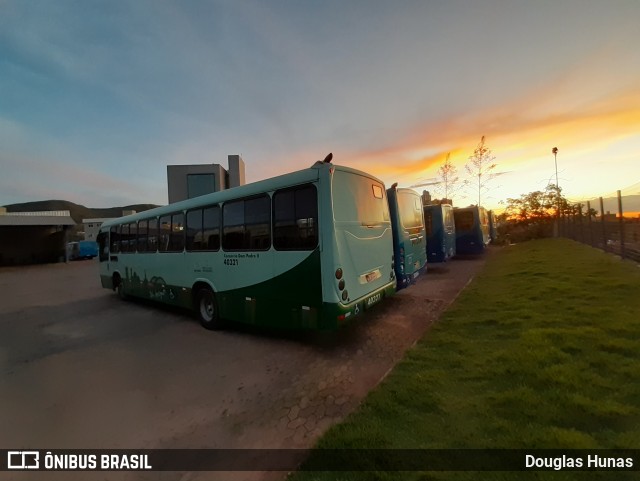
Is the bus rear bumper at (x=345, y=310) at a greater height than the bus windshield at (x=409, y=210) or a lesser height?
lesser

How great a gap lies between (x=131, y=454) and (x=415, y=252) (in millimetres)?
7930

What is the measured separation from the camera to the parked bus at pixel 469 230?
729 inches

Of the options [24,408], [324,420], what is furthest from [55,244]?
[324,420]

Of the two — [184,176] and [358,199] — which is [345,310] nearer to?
[358,199]

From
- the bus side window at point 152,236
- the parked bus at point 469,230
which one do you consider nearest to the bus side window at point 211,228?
the bus side window at point 152,236

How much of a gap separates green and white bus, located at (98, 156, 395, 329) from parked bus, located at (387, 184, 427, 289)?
0.97 meters

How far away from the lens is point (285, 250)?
544 centimetres

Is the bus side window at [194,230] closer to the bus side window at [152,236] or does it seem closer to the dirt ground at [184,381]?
the bus side window at [152,236]

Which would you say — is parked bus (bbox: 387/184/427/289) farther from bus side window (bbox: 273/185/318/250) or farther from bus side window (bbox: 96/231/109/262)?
bus side window (bbox: 96/231/109/262)

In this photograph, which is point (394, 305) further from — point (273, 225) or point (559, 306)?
point (273, 225)

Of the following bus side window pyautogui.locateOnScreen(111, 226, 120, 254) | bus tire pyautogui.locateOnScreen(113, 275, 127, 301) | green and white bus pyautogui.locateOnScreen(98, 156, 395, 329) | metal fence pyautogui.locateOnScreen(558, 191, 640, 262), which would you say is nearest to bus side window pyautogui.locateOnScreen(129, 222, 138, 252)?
bus side window pyautogui.locateOnScreen(111, 226, 120, 254)

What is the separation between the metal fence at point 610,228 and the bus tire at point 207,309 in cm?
1277

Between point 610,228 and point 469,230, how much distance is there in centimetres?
723

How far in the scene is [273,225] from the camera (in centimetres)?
562
